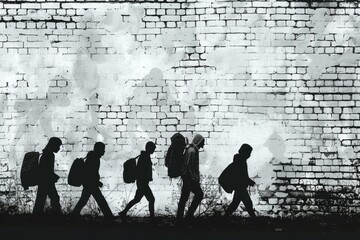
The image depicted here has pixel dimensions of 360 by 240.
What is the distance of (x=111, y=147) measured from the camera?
916 cm

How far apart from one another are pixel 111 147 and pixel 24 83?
1831 millimetres

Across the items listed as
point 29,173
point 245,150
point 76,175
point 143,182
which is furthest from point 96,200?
point 245,150

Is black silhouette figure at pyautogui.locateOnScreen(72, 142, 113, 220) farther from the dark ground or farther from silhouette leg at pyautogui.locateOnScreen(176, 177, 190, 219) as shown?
silhouette leg at pyautogui.locateOnScreen(176, 177, 190, 219)

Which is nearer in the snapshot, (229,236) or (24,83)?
(229,236)

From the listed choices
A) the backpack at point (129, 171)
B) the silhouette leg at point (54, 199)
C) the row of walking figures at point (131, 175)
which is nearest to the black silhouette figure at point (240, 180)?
the row of walking figures at point (131, 175)

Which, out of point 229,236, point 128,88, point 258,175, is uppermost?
point 128,88

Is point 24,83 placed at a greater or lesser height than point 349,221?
greater

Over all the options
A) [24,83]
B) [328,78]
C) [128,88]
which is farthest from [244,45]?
[24,83]

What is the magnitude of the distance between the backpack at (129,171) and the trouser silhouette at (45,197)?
3.83ft

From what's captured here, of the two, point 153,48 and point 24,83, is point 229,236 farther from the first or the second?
point 24,83

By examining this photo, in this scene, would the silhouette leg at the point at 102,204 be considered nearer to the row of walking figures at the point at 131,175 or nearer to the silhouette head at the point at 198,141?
the row of walking figures at the point at 131,175

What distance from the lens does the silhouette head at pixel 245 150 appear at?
8.95 m

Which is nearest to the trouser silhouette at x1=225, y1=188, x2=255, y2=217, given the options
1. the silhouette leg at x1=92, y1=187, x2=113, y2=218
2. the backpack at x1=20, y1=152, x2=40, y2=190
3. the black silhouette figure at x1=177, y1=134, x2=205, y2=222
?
the black silhouette figure at x1=177, y1=134, x2=205, y2=222

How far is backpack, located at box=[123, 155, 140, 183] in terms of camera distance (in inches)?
352
